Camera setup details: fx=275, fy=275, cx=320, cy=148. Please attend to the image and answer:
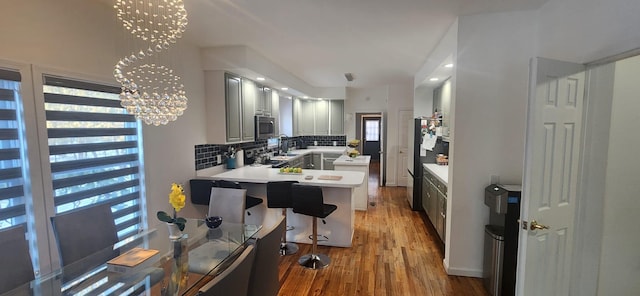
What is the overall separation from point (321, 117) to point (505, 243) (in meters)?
5.27

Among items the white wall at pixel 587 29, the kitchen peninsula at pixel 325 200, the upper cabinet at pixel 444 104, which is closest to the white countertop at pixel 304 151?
the kitchen peninsula at pixel 325 200

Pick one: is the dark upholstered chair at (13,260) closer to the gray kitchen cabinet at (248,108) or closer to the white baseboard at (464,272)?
the gray kitchen cabinet at (248,108)

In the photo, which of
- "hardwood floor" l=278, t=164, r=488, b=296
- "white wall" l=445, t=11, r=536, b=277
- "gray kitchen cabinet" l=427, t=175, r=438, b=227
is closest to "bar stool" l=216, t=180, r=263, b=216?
"hardwood floor" l=278, t=164, r=488, b=296

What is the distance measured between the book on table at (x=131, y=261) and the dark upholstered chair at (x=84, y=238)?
11 centimetres

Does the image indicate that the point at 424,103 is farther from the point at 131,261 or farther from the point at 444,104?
the point at 131,261

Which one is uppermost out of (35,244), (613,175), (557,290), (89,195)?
(613,175)

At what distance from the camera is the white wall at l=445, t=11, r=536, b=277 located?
99.3 inches

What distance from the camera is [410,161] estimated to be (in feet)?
17.1

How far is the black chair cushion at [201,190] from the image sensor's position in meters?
3.29

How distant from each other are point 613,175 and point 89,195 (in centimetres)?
399

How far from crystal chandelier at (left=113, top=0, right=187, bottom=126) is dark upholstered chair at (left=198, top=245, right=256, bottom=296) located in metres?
1.09

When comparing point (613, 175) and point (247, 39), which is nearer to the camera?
point (613, 175)

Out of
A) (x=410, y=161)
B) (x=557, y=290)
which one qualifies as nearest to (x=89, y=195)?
(x=557, y=290)

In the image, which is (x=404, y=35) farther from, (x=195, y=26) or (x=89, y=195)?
(x=89, y=195)
